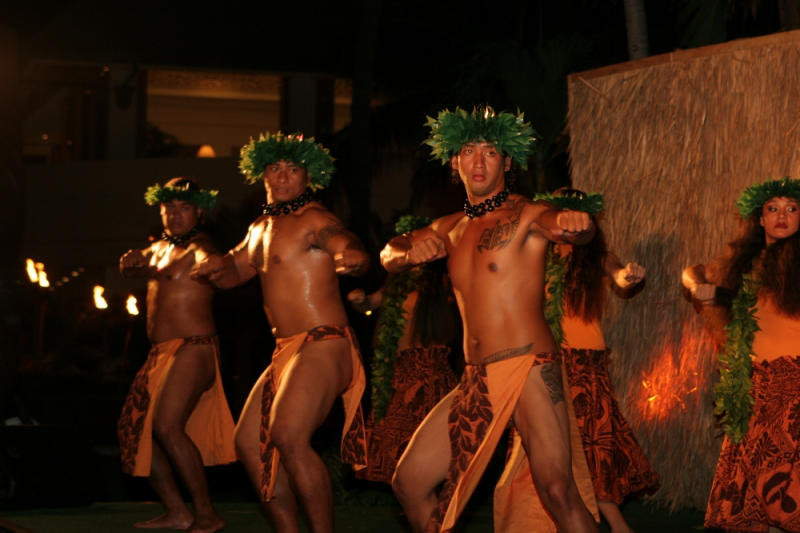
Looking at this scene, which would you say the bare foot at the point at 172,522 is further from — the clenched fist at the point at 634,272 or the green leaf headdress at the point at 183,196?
the clenched fist at the point at 634,272

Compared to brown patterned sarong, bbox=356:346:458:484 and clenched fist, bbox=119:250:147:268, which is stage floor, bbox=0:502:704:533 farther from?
clenched fist, bbox=119:250:147:268

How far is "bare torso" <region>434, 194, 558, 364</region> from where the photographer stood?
10.9 ft

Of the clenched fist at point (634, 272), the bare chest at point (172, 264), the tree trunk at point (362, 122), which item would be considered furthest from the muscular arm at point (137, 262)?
the tree trunk at point (362, 122)

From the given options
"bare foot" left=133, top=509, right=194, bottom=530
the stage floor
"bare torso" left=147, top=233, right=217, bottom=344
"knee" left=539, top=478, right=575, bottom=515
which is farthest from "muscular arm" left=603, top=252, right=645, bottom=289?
"bare foot" left=133, top=509, right=194, bottom=530

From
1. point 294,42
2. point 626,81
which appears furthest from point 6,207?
point 294,42

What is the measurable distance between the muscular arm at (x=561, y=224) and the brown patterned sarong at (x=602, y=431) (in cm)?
154

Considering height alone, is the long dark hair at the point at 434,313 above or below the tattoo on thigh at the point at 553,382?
below

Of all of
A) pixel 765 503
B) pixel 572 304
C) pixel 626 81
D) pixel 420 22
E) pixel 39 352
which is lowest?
pixel 39 352

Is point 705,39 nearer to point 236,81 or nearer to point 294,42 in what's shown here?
point 294,42

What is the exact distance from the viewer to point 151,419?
16.4 ft

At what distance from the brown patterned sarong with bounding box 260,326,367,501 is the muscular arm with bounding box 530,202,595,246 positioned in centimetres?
103

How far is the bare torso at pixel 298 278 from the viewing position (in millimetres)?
4012

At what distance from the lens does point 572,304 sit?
475cm

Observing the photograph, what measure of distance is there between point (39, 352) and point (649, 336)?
26.7 feet
